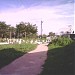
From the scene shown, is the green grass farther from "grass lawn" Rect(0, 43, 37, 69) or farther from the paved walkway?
"grass lawn" Rect(0, 43, 37, 69)

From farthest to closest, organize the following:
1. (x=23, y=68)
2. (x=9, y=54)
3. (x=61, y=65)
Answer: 1. (x=9, y=54)
2. (x=61, y=65)
3. (x=23, y=68)

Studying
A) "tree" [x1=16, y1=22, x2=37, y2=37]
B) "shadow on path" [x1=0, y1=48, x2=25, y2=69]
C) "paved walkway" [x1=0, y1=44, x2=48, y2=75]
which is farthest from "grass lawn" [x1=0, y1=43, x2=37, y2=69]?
"tree" [x1=16, y1=22, x2=37, y2=37]

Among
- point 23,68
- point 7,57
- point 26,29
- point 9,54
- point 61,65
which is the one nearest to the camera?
point 23,68

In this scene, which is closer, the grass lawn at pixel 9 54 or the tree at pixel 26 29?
the grass lawn at pixel 9 54

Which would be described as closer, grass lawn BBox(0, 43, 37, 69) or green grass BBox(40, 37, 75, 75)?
green grass BBox(40, 37, 75, 75)

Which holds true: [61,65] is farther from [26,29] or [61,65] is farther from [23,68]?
[26,29]

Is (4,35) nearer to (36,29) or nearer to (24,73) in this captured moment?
(36,29)

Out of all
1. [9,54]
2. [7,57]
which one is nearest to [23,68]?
[7,57]

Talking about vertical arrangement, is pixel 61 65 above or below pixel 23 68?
above

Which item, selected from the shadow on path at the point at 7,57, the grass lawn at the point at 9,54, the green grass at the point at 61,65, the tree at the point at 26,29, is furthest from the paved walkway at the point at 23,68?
the tree at the point at 26,29

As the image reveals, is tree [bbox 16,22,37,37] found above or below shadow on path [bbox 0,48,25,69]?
above

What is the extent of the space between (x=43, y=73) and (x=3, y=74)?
5.93ft

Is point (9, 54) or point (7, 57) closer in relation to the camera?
point (7, 57)

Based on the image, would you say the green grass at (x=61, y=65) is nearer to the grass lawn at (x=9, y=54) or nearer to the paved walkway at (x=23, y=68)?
the paved walkway at (x=23, y=68)
